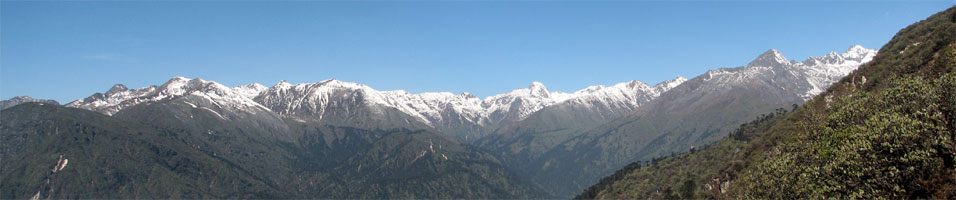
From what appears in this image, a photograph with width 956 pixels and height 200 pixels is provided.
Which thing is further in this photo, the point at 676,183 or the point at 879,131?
the point at 676,183

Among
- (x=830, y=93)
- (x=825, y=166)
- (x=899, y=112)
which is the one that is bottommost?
(x=825, y=166)

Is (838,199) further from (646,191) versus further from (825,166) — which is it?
(646,191)

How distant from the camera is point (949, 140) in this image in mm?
52219

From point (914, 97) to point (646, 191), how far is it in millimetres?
131217

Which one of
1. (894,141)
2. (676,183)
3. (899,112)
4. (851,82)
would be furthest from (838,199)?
(676,183)

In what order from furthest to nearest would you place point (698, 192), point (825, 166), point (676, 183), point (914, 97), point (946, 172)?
point (676, 183), point (698, 192), point (914, 97), point (825, 166), point (946, 172)

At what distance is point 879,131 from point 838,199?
943cm

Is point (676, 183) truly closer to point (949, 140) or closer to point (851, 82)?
point (851, 82)

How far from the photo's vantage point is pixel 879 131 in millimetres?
58219

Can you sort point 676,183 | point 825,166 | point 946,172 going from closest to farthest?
1. point 946,172
2. point 825,166
3. point 676,183

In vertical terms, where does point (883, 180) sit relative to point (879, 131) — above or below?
below

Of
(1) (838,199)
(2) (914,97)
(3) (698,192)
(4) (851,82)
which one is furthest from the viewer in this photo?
(3) (698,192)

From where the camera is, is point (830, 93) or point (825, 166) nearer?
point (825, 166)

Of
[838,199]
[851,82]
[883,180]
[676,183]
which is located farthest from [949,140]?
[676,183]
